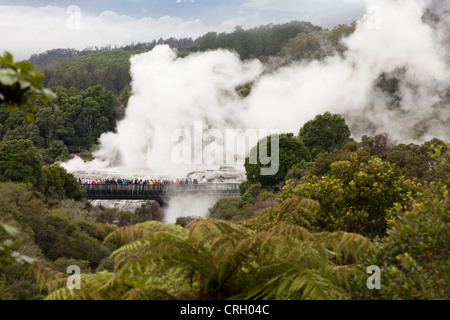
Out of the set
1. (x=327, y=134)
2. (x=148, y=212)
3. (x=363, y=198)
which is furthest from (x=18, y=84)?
(x=327, y=134)

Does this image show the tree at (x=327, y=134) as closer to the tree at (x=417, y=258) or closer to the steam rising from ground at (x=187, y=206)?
the steam rising from ground at (x=187, y=206)

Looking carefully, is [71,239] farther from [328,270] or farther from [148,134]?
[148,134]

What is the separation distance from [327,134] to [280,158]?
7526 millimetres

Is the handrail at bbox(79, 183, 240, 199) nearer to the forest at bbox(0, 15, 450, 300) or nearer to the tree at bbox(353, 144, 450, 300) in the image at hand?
the forest at bbox(0, 15, 450, 300)

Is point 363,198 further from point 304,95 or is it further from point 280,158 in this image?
point 304,95

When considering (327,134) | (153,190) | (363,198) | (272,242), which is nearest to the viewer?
(272,242)

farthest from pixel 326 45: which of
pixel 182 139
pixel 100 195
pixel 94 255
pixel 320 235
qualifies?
pixel 320 235

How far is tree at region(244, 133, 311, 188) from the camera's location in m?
31.0

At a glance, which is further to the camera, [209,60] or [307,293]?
[209,60]

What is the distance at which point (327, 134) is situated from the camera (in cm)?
3731

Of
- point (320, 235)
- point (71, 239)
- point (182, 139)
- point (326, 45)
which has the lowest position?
point (320, 235)

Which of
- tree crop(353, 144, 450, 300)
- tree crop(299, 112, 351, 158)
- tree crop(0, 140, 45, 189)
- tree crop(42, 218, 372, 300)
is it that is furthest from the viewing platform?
tree crop(42, 218, 372, 300)

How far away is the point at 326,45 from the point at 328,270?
6304cm
